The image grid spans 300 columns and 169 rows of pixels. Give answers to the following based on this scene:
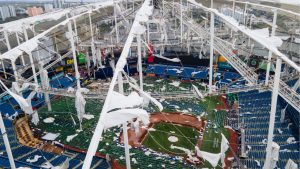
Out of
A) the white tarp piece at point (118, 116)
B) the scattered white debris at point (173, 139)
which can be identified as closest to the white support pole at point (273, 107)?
the white tarp piece at point (118, 116)

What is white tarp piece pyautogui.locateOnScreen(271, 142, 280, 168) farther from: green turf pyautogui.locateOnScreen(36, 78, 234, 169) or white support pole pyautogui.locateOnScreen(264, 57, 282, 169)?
green turf pyautogui.locateOnScreen(36, 78, 234, 169)

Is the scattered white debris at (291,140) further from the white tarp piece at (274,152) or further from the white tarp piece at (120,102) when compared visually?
the white tarp piece at (120,102)

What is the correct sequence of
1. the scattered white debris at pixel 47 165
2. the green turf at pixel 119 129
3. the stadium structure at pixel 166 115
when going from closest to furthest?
the scattered white debris at pixel 47 165 < the stadium structure at pixel 166 115 < the green turf at pixel 119 129

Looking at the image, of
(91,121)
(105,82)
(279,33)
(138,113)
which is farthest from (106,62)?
(138,113)

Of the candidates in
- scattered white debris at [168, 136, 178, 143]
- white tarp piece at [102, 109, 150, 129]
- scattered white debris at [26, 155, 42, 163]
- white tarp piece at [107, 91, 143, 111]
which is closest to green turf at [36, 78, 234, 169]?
scattered white debris at [168, 136, 178, 143]

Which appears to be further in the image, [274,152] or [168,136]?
[168,136]

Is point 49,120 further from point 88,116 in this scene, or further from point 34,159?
point 34,159

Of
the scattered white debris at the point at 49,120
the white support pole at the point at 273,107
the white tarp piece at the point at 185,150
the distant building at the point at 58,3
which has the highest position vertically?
the distant building at the point at 58,3

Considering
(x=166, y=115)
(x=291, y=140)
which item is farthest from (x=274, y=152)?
(x=166, y=115)
